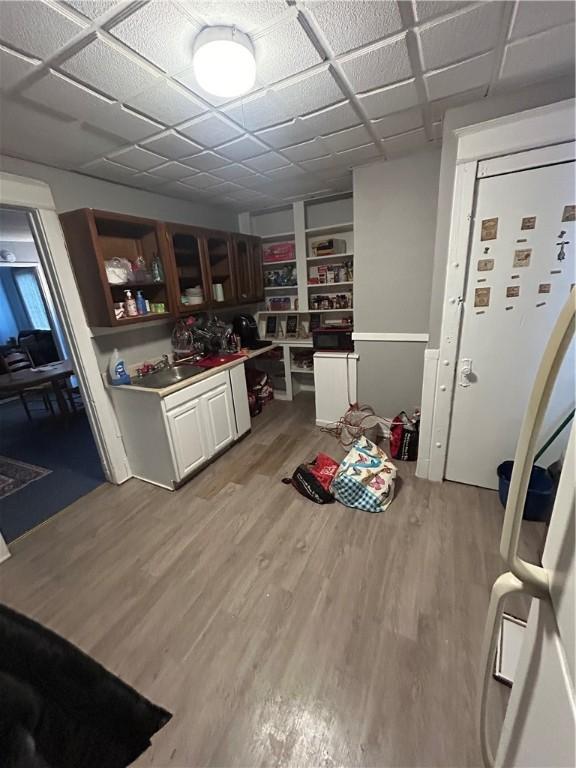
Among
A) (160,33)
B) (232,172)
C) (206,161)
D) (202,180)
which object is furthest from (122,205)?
(160,33)

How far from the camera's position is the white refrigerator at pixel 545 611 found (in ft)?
1.59

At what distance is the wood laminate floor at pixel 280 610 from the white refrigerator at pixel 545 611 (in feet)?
2.09

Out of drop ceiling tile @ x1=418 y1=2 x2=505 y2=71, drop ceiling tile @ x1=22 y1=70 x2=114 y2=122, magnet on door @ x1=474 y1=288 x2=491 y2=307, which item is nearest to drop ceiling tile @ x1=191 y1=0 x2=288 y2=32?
drop ceiling tile @ x1=418 y1=2 x2=505 y2=71

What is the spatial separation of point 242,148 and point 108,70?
0.97m

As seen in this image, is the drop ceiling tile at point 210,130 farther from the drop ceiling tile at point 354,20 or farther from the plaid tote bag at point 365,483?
the plaid tote bag at point 365,483

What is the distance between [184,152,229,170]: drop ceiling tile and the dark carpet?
2.65 meters

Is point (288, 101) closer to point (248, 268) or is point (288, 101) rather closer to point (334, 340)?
point (334, 340)

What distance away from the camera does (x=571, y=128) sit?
154cm

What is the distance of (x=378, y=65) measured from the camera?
139 centimetres

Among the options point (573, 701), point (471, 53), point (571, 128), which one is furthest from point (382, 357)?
point (573, 701)

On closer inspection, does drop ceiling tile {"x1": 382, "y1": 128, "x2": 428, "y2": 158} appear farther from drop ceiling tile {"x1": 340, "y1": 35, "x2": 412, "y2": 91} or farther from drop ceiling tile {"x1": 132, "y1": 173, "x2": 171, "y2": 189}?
drop ceiling tile {"x1": 132, "y1": 173, "x2": 171, "y2": 189}

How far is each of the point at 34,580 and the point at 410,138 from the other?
3.69m

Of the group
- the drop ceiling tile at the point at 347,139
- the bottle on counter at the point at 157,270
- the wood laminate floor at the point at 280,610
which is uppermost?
the drop ceiling tile at the point at 347,139

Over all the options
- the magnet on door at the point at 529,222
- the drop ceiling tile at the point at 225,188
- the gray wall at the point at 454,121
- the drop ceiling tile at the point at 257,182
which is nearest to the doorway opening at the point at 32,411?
the drop ceiling tile at the point at 225,188
